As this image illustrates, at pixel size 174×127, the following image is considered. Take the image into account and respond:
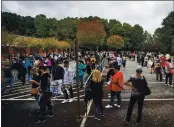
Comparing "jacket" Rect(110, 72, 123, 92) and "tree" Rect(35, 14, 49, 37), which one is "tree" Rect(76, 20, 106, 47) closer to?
"tree" Rect(35, 14, 49, 37)

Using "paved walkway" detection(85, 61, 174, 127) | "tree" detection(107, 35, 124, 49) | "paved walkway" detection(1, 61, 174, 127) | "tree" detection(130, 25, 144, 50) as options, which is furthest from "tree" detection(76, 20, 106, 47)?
"paved walkway" detection(1, 61, 174, 127)

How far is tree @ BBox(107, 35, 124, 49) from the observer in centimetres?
8800

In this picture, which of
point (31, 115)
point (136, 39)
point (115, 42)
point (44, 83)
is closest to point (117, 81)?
point (44, 83)

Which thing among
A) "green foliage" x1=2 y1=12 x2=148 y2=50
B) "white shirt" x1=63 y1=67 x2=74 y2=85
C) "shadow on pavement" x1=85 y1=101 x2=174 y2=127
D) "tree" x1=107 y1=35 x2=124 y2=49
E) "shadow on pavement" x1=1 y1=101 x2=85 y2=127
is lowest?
"shadow on pavement" x1=1 y1=101 x2=85 y2=127

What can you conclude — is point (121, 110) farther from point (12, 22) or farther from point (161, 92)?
point (12, 22)

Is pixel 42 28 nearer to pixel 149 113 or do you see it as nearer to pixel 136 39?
pixel 136 39

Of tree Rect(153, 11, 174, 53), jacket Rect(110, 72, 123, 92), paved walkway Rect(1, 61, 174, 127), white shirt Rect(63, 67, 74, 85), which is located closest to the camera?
paved walkway Rect(1, 61, 174, 127)

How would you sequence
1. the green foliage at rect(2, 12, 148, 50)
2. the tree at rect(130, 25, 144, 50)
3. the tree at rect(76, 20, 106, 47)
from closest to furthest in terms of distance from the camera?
the tree at rect(76, 20, 106, 47) < the green foliage at rect(2, 12, 148, 50) < the tree at rect(130, 25, 144, 50)

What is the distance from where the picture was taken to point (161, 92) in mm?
16094

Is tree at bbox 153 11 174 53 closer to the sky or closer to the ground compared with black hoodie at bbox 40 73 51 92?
closer to the sky

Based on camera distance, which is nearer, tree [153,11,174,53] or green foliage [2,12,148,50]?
tree [153,11,174,53]

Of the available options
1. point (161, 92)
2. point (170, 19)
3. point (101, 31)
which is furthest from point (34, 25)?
point (161, 92)

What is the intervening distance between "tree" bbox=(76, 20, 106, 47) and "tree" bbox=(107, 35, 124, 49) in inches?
96.8

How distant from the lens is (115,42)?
87750 mm
